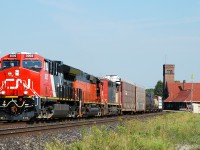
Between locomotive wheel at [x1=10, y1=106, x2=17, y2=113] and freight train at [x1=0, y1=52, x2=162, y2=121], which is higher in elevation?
freight train at [x1=0, y1=52, x2=162, y2=121]

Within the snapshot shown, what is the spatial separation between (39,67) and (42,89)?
123 centimetres

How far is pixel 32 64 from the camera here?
21453 mm

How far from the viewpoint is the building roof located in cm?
10616

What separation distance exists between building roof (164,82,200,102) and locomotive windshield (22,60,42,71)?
8318 centimetres

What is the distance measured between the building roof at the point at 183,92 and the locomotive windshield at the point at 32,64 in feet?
273

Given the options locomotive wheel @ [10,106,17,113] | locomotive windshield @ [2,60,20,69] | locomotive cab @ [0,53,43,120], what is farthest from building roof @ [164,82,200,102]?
locomotive wheel @ [10,106,17,113]

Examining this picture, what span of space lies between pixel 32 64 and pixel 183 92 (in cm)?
9534

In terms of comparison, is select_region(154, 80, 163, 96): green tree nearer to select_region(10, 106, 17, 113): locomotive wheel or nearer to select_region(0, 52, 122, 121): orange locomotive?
select_region(0, 52, 122, 121): orange locomotive

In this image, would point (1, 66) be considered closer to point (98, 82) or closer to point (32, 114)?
point (32, 114)

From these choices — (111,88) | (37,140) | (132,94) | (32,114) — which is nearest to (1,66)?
(32,114)

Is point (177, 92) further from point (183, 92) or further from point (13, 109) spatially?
point (13, 109)

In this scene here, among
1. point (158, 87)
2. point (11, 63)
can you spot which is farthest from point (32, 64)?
point (158, 87)

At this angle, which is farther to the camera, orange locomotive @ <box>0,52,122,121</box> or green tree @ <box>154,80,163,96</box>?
green tree @ <box>154,80,163,96</box>

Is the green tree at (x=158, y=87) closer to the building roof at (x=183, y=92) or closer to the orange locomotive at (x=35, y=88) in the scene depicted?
the building roof at (x=183, y=92)
